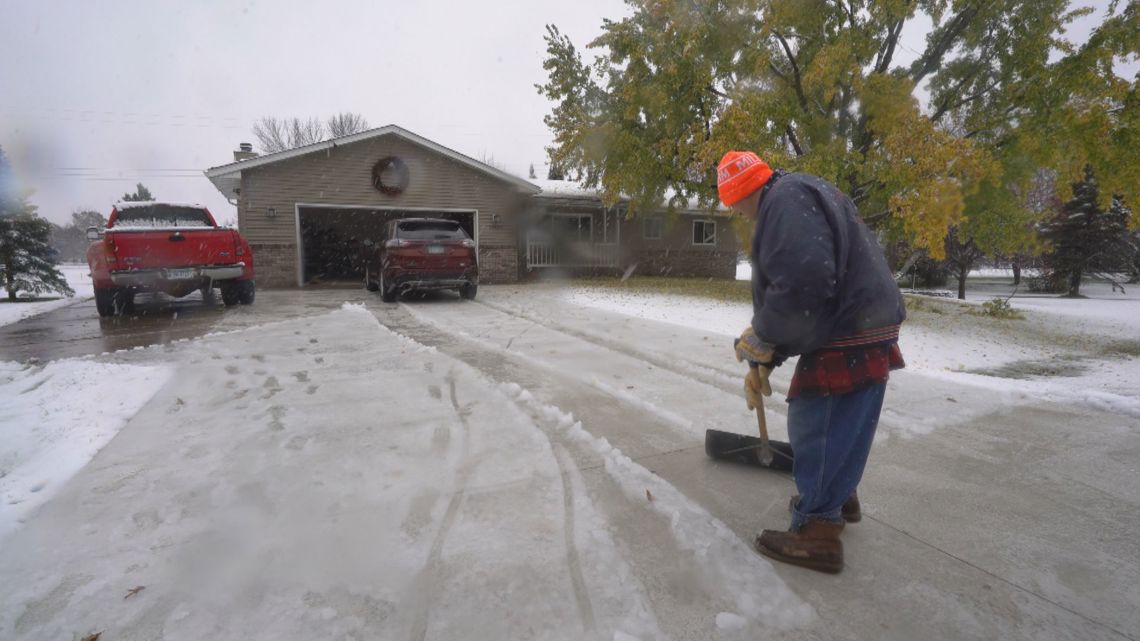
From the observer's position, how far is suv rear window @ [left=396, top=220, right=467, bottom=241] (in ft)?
30.9

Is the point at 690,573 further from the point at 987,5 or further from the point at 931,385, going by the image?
the point at 987,5

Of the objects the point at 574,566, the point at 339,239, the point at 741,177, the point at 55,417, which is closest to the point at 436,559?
the point at 574,566

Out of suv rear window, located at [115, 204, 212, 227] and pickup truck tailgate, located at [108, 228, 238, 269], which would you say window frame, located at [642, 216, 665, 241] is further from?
suv rear window, located at [115, 204, 212, 227]

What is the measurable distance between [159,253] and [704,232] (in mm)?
18094

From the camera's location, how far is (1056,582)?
1854 millimetres

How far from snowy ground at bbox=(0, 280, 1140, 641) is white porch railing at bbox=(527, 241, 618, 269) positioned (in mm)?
13888

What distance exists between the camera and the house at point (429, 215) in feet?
45.8

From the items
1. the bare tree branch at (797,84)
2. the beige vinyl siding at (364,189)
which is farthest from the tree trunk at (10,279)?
the bare tree branch at (797,84)

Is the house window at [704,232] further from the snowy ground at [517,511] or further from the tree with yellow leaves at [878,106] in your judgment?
the snowy ground at [517,511]

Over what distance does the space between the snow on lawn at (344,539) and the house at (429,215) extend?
10509 millimetres

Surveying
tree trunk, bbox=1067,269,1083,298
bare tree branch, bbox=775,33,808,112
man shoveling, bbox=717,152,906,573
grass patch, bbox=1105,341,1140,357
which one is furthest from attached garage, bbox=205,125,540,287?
tree trunk, bbox=1067,269,1083,298

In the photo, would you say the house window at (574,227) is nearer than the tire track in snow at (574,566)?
No

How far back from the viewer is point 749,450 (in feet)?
9.29

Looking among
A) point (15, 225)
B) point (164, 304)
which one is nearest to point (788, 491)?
point (164, 304)
